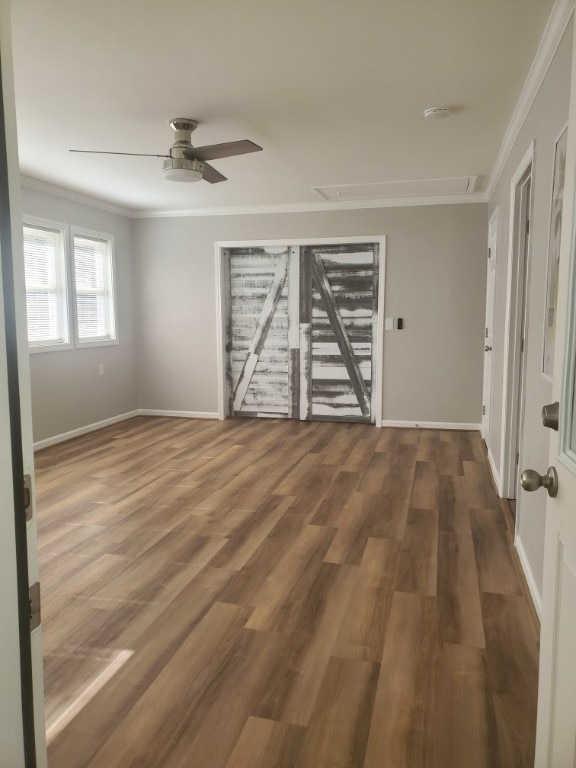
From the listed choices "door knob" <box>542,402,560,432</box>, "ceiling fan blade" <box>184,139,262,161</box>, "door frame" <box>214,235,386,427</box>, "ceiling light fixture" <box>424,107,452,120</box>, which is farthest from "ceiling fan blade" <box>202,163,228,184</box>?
"door knob" <box>542,402,560,432</box>

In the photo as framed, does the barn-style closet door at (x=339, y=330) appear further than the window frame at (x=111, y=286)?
Yes

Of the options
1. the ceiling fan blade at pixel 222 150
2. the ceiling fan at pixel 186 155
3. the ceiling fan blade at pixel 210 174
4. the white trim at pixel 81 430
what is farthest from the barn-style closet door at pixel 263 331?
the ceiling fan blade at pixel 222 150

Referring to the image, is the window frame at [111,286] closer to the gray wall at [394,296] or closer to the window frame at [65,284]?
the window frame at [65,284]

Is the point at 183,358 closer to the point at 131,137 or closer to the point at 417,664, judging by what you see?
the point at 131,137

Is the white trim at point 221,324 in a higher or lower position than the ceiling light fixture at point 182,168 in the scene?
lower

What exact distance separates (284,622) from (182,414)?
475cm

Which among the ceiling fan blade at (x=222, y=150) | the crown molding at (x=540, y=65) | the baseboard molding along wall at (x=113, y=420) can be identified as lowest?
the baseboard molding along wall at (x=113, y=420)

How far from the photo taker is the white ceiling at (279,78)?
2270 mm

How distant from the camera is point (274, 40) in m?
2.46

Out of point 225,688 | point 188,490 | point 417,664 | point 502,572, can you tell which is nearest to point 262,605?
point 225,688

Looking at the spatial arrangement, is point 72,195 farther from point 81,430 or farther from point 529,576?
point 529,576

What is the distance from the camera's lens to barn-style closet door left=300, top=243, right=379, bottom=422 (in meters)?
6.21

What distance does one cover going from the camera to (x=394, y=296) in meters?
6.04

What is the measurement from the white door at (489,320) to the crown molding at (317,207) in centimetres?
48
